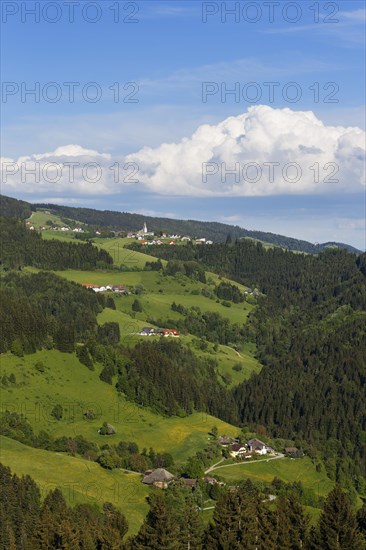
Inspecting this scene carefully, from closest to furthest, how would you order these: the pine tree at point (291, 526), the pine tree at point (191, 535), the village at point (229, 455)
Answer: the pine tree at point (291, 526) → the pine tree at point (191, 535) → the village at point (229, 455)

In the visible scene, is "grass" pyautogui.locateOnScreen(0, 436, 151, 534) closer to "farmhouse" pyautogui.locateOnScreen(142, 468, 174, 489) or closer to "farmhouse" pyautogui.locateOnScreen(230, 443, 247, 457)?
"farmhouse" pyautogui.locateOnScreen(142, 468, 174, 489)

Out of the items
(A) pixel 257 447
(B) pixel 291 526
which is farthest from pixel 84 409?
(B) pixel 291 526

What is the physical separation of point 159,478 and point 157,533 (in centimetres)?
4734

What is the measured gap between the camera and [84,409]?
551 ft

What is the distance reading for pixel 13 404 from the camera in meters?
159

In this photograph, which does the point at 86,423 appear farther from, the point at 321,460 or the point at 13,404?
the point at 321,460

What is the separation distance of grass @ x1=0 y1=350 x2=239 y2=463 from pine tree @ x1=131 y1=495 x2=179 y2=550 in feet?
217

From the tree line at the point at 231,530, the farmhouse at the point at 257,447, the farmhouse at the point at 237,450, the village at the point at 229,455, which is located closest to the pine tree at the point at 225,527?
the tree line at the point at 231,530

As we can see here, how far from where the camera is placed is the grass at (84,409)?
517 ft

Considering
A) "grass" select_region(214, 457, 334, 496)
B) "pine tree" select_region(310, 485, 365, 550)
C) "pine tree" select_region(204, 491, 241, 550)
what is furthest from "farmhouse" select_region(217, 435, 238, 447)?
"pine tree" select_region(310, 485, 365, 550)

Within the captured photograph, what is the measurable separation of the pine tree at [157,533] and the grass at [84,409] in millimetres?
66122

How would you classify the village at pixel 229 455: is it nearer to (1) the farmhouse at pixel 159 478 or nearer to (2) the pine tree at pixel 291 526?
(1) the farmhouse at pixel 159 478

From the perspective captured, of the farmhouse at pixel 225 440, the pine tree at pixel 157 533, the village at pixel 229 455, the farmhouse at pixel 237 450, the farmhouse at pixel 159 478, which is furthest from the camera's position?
the farmhouse at pixel 225 440

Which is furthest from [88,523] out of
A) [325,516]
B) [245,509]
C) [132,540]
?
[325,516]
